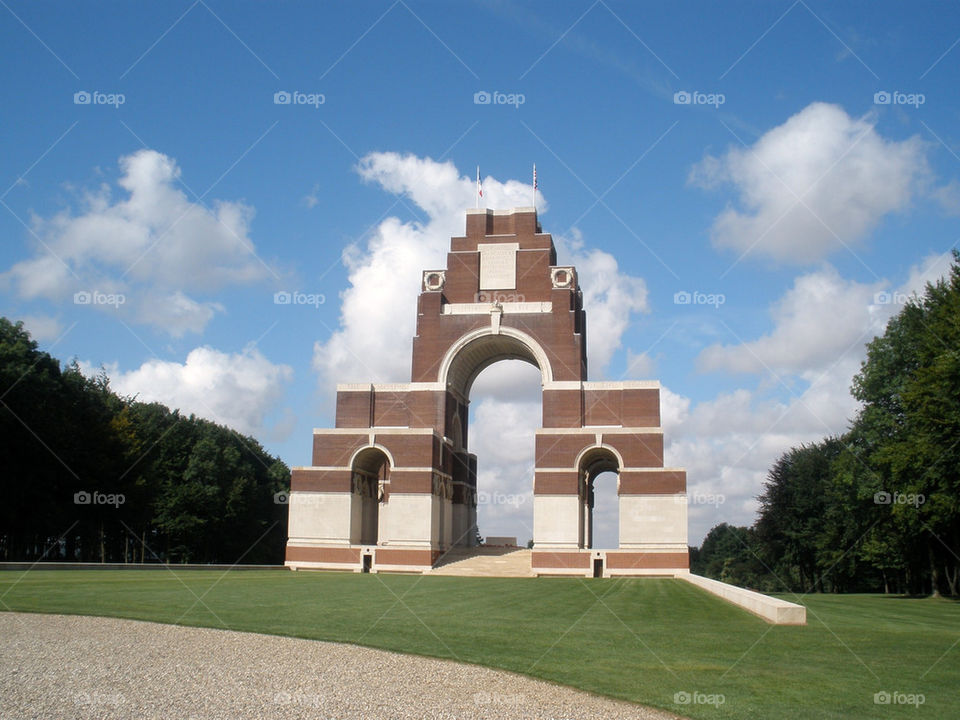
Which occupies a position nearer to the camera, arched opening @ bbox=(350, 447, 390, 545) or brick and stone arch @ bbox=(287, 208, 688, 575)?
brick and stone arch @ bbox=(287, 208, 688, 575)

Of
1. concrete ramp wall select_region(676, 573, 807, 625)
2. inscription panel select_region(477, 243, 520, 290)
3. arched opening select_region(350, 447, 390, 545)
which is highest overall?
inscription panel select_region(477, 243, 520, 290)

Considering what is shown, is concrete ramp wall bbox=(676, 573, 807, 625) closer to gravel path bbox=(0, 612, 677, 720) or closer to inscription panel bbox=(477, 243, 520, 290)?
gravel path bbox=(0, 612, 677, 720)

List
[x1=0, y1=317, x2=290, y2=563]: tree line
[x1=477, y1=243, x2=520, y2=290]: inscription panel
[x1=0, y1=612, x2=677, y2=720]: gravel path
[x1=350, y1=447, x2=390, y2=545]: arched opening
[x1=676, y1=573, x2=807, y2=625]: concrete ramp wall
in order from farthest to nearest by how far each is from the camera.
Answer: [x1=477, y1=243, x2=520, y2=290]: inscription panel, [x1=350, y1=447, x2=390, y2=545]: arched opening, [x1=0, y1=317, x2=290, y2=563]: tree line, [x1=676, y1=573, x2=807, y2=625]: concrete ramp wall, [x1=0, y1=612, x2=677, y2=720]: gravel path

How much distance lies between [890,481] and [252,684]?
31.8 meters

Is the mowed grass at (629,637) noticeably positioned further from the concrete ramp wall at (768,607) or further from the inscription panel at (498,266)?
the inscription panel at (498,266)

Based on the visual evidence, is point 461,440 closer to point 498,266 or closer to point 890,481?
point 498,266

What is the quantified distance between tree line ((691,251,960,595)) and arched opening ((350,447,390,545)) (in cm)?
2460

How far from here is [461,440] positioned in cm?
5566

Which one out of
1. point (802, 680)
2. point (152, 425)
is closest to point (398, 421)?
point (152, 425)

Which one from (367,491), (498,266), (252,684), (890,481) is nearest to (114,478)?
(367,491)

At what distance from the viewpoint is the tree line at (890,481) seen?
29.0 m

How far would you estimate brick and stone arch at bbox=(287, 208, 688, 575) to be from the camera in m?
45.9

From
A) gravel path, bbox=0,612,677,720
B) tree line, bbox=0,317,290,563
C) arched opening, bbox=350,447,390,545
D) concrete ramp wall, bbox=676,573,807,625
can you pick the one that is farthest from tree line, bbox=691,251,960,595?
tree line, bbox=0,317,290,563

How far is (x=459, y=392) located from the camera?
54.4 meters
